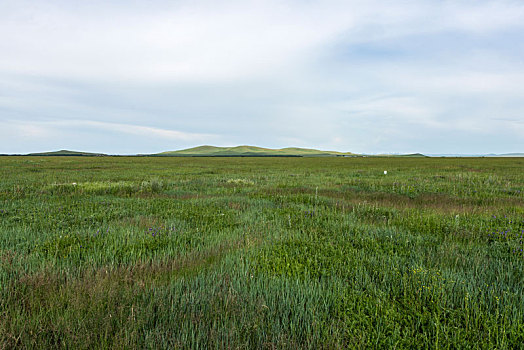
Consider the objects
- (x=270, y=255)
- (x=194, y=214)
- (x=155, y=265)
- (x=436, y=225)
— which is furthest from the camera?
(x=194, y=214)

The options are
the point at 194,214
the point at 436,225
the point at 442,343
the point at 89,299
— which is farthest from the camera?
the point at 194,214

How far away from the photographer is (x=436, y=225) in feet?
20.4

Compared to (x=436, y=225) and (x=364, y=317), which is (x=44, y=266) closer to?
(x=364, y=317)

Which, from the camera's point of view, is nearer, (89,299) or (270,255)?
(89,299)

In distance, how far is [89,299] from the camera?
2.90 m

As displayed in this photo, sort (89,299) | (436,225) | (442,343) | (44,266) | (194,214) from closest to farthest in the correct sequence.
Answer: (442,343)
(89,299)
(44,266)
(436,225)
(194,214)

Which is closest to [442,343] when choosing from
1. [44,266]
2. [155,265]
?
[155,265]

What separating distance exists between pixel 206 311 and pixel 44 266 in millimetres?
2944

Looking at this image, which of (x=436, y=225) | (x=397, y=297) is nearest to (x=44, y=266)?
(x=397, y=297)

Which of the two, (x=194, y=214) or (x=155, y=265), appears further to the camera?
(x=194, y=214)

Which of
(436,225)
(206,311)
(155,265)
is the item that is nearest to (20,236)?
(155,265)

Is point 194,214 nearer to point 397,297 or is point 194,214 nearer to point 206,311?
point 206,311

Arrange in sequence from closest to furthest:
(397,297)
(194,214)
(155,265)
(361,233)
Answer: (397,297), (155,265), (361,233), (194,214)

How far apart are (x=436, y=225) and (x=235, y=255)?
17.9ft
